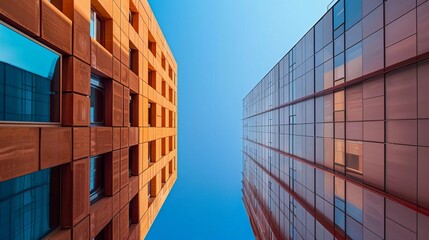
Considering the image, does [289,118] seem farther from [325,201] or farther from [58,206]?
[58,206]

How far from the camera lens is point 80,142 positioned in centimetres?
1125

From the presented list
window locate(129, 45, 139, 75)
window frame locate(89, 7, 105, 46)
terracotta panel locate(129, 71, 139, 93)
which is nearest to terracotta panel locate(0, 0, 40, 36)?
window frame locate(89, 7, 105, 46)

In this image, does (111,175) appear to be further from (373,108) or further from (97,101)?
(373,108)

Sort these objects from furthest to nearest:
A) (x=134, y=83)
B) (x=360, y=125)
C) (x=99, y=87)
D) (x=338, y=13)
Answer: (x=134, y=83), (x=338, y=13), (x=360, y=125), (x=99, y=87)

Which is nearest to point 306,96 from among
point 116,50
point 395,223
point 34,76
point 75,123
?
point 395,223

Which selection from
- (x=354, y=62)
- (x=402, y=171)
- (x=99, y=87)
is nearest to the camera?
(x=402, y=171)

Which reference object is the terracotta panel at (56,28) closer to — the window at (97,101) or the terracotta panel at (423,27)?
the window at (97,101)

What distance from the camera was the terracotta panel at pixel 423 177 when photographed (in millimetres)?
10266

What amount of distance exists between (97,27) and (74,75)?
4756mm

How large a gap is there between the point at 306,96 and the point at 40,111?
2052cm

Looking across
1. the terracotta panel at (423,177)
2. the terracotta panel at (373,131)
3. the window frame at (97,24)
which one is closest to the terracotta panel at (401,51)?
the terracotta panel at (373,131)

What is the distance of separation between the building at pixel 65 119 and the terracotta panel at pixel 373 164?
1423 centimetres

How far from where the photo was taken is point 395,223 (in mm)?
11953


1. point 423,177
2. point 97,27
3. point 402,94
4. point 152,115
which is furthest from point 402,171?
point 152,115
